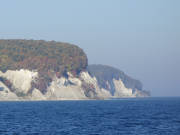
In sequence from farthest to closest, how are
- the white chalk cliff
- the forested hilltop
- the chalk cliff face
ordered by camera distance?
the forested hilltop → the chalk cliff face → the white chalk cliff

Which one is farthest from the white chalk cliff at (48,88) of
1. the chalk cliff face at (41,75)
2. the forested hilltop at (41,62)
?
the forested hilltop at (41,62)

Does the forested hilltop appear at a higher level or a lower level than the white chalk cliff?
higher

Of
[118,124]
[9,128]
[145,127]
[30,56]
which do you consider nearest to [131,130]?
[145,127]

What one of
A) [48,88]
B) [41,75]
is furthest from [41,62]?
[48,88]

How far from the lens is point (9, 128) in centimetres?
5788

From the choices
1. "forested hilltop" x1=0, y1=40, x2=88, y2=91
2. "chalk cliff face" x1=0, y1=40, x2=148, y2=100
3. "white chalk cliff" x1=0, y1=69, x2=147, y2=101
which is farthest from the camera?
"forested hilltop" x1=0, y1=40, x2=88, y2=91

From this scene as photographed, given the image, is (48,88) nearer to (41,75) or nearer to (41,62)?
(41,75)

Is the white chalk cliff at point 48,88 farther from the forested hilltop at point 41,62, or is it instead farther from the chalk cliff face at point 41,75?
the forested hilltop at point 41,62

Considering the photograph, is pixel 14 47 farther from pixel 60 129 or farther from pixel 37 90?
pixel 60 129

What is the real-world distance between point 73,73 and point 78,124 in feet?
424

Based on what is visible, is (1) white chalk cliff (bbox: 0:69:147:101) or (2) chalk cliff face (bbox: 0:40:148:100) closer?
(1) white chalk cliff (bbox: 0:69:147:101)

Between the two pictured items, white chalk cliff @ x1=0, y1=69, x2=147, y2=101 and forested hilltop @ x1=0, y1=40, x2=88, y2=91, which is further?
forested hilltop @ x1=0, y1=40, x2=88, y2=91

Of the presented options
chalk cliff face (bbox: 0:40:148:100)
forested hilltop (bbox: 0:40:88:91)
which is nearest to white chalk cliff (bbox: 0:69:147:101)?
chalk cliff face (bbox: 0:40:148:100)

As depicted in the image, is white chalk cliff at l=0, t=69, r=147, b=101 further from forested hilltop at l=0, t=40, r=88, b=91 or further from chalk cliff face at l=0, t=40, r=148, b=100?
forested hilltop at l=0, t=40, r=88, b=91
